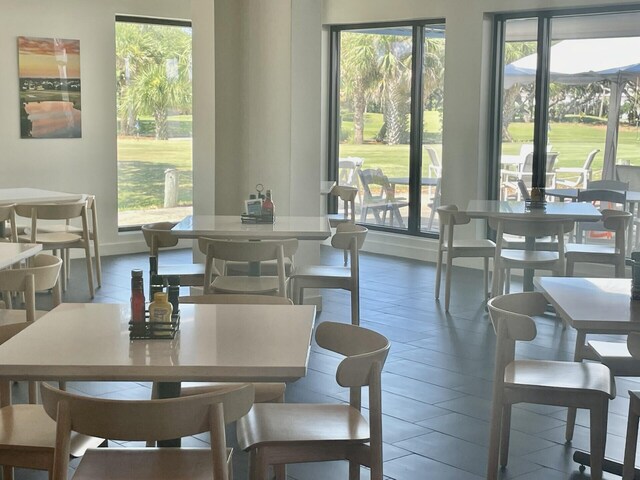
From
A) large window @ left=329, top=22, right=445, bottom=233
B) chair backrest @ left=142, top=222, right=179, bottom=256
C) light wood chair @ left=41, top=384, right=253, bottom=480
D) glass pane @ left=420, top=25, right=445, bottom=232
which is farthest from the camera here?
large window @ left=329, top=22, right=445, bottom=233

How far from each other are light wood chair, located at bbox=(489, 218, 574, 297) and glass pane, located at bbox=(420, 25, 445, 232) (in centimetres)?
298

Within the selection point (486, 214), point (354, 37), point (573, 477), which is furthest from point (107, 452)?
point (354, 37)

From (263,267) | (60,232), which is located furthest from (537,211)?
(60,232)

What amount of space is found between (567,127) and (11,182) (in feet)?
17.5

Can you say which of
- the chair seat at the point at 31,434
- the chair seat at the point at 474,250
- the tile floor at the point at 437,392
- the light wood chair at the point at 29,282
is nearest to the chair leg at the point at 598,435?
the tile floor at the point at 437,392

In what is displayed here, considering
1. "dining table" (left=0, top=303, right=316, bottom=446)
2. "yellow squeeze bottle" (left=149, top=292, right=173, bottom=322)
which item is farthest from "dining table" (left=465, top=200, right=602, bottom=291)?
"yellow squeeze bottle" (left=149, top=292, right=173, bottom=322)

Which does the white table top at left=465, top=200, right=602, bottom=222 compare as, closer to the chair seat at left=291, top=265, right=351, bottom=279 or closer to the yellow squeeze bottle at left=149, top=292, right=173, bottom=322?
the chair seat at left=291, top=265, right=351, bottom=279

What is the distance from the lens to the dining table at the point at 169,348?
2.70 metres

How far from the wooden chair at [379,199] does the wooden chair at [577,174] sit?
6.49 ft

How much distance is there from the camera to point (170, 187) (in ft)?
34.8

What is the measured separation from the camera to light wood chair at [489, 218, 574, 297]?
6375 millimetres

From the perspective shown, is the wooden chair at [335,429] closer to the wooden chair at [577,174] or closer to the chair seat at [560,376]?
the chair seat at [560,376]

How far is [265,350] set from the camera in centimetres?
288

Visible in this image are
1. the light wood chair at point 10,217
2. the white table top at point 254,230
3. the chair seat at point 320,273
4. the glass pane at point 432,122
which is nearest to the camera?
the white table top at point 254,230
